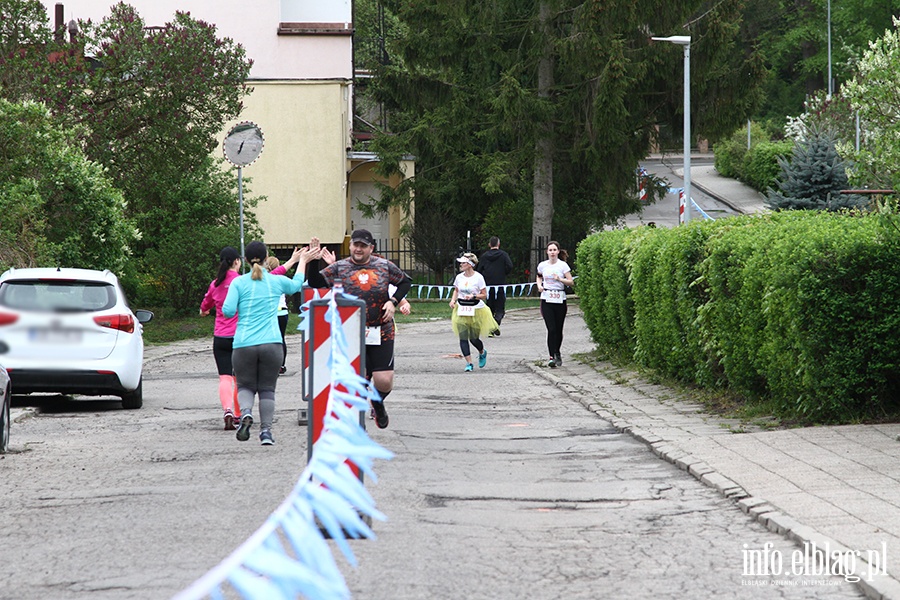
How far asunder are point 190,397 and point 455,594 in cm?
1041

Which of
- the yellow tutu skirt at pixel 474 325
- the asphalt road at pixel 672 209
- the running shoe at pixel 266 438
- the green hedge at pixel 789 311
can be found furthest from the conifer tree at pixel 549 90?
the running shoe at pixel 266 438

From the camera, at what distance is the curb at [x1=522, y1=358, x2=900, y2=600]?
5.92 meters

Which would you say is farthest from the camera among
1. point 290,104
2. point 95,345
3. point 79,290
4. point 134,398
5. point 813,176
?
point 290,104

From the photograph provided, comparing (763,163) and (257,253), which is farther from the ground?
(763,163)

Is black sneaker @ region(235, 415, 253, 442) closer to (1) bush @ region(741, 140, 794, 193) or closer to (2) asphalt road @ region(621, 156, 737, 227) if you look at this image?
(2) asphalt road @ region(621, 156, 737, 227)

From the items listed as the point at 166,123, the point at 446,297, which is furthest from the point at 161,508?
the point at 446,297

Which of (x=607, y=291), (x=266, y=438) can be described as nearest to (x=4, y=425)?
(x=266, y=438)

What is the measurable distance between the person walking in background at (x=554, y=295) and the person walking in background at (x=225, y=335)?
6802 millimetres

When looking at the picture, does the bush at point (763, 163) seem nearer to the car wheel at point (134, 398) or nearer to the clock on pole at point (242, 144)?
the clock on pole at point (242, 144)

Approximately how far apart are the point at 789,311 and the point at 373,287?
11.6 ft

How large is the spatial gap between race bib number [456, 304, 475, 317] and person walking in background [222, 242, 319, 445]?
7.66m

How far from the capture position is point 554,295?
19.0 meters

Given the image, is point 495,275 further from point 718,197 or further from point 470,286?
point 718,197

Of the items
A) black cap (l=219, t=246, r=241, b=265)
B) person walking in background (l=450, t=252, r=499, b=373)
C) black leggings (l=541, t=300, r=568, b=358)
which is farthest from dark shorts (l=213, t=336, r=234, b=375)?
black leggings (l=541, t=300, r=568, b=358)
